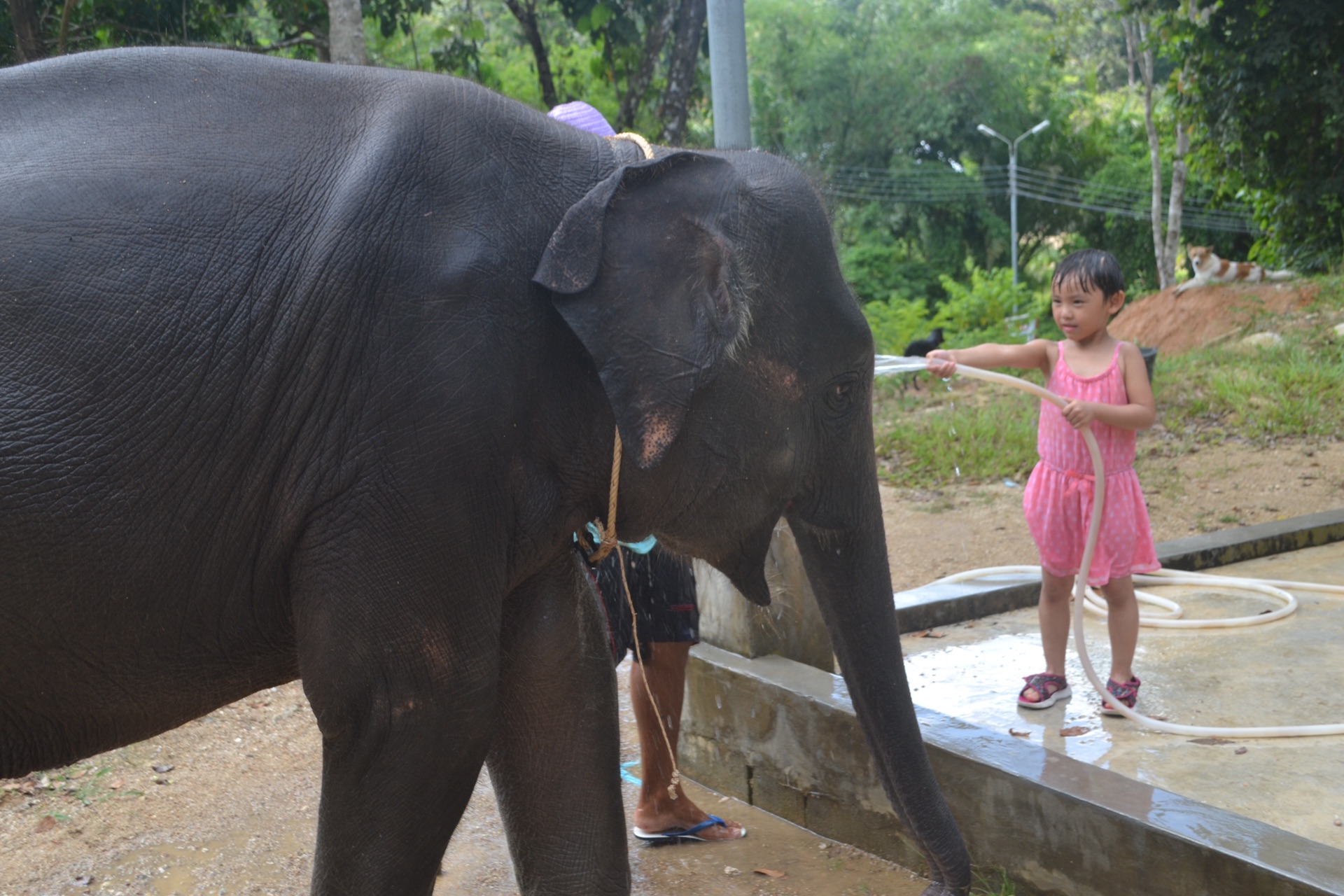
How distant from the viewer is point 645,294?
2.03m

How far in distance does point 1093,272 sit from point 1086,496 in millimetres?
726

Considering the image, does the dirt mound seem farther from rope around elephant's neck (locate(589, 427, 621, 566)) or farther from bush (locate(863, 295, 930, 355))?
rope around elephant's neck (locate(589, 427, 621, 566))

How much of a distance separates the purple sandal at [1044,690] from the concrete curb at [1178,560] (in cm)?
72

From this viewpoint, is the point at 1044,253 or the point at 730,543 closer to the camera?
the point at 730,543

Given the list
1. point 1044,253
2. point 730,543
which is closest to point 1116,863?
point 730,543

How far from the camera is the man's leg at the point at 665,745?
377cm

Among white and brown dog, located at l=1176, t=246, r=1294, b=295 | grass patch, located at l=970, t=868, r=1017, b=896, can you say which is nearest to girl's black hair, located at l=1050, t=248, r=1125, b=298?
grass patch, located at l=970, t=868, r=1017, b=896

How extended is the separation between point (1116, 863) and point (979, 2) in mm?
37588

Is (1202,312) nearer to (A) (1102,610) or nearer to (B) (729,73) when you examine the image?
(A) (1102,610)

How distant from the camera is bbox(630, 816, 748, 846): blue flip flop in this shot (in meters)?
3.80

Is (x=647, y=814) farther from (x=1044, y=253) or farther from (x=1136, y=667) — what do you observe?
(x=1044, y=253)

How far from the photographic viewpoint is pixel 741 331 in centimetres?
208

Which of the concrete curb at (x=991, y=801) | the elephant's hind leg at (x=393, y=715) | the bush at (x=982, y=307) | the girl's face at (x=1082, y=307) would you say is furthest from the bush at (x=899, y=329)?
the elephant's hind leg at (x=393, y=715)

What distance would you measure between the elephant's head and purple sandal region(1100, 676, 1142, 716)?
74.5 inches
